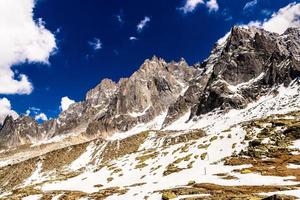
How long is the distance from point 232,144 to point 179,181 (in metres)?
29.9

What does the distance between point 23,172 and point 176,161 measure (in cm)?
14045

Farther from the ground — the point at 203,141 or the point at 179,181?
the point at 203,141

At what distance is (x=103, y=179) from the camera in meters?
84.8

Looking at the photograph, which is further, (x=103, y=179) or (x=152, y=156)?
(x=152, y=156)

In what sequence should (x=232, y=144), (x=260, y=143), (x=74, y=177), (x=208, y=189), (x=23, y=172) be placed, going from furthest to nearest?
1. (x=23, y=172)
2. (x=74, y=177)
3. (x=232, y=144)
4. (x=260, y=143)
5. (x=208, y=189)

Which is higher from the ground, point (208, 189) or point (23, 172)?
point (23, 172)

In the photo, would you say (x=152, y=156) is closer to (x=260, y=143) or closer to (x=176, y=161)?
(x=176, y=161)

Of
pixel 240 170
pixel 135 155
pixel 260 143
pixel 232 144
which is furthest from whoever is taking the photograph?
pixel 135 155

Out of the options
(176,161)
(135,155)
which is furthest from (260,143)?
(135,155)

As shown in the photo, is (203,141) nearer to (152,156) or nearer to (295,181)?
(152,156)

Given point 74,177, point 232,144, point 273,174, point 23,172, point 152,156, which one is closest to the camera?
point 273,174

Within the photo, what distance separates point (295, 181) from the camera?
1677 inches

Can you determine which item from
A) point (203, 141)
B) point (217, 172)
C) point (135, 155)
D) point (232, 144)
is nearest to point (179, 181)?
point (217, 172)

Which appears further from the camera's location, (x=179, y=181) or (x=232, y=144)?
(x=232, y=144)
